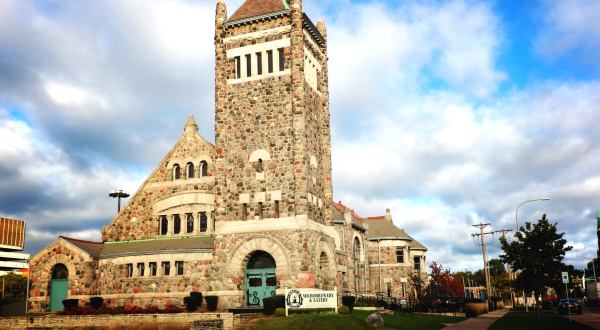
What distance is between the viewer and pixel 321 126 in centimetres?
4181

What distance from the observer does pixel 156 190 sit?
43094 millimetres

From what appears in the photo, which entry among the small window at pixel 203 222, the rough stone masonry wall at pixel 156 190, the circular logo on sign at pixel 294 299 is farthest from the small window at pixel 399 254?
the circular logo on sign at pixel 294 299

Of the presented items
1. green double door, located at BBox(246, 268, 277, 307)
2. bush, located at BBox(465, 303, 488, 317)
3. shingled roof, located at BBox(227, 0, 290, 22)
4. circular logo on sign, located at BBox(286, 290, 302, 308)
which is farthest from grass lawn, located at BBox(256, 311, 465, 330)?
shingled roof, located at BBox(227, 0, 290, 22)

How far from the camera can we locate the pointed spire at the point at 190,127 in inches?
1705

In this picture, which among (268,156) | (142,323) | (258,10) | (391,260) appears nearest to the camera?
(142,323)

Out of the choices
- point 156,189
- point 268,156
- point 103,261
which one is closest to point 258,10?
point 268,156

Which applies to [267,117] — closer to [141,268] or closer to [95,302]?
[141,268]

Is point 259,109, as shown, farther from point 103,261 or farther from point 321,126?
point 103,261

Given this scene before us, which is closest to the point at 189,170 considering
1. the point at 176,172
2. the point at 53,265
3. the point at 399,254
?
the point at 176,172

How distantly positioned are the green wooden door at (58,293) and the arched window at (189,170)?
1113 centimetres

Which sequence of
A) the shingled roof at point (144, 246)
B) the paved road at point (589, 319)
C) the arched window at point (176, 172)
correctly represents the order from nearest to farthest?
the paved road at point (589, 319), the shingled roof at point (144, 246), the arched window at point (176, 172)

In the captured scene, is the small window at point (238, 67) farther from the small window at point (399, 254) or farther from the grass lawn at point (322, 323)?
the small window at point (399, 254)

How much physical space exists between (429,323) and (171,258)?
17.6 m

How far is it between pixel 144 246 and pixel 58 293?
22.3 ft
